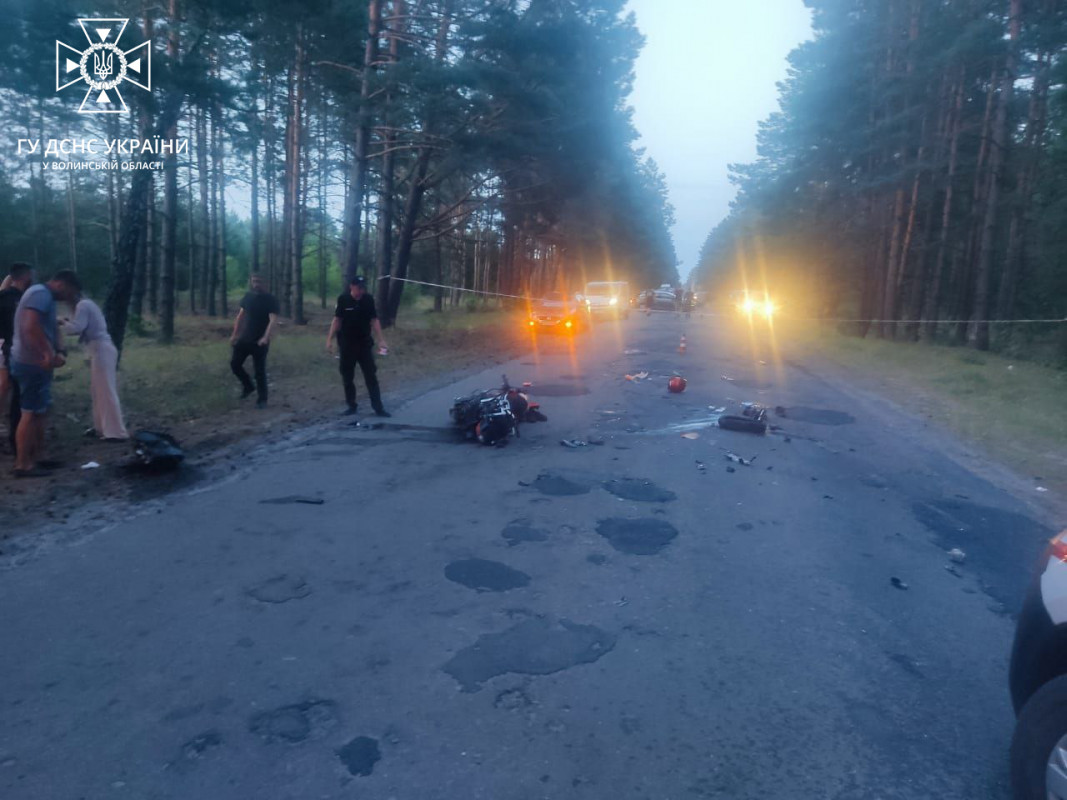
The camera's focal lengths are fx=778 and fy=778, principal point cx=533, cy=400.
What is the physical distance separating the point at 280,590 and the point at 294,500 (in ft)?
6.94

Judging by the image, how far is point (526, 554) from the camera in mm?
5770

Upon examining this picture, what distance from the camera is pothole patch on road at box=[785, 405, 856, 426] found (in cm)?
1227

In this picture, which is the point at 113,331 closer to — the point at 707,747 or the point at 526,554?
the point at 526,554

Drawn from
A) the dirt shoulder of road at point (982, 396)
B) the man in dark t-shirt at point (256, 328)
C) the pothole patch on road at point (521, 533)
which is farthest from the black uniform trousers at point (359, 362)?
the dirt shoulder of road at point (982, 396)

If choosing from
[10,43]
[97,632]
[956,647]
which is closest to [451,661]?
[97,632]

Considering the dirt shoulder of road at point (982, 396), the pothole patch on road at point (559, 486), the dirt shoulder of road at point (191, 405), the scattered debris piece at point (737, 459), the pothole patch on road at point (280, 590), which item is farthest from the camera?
the dirt shoulder of road at point (982, 396)

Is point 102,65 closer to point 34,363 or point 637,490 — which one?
point 34,363

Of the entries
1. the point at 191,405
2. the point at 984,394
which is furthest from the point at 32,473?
the point at 984,394

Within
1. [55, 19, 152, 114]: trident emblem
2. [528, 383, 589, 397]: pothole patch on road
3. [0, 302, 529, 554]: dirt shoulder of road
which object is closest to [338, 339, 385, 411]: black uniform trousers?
[0, 302, 529, 554]: dirt shoulder of road

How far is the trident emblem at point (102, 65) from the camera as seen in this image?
1036 cm

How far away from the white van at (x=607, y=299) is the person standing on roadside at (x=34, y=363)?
102ft

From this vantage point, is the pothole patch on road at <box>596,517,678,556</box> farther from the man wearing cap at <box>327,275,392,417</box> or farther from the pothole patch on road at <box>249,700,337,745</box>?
the man wearing cap at <box>327,275,392,417</box>

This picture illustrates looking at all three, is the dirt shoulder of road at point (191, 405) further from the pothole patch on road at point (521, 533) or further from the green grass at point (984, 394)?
the green grass at point (984, 394)

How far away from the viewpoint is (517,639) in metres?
4.41
